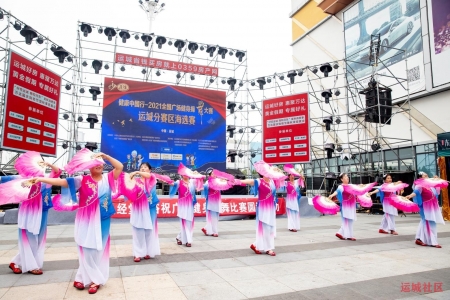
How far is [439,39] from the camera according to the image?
12711mm

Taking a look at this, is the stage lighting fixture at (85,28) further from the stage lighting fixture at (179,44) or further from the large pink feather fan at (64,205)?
the large pink feather fan at (64,205)

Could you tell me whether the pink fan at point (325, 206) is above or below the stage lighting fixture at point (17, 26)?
below

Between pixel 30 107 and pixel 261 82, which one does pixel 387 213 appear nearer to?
pixel 261 82

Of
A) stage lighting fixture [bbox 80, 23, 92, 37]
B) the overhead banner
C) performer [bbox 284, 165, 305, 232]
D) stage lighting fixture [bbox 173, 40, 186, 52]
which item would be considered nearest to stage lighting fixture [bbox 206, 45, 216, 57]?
stage lighting fixture [bbox 173, 40, 186, 52]

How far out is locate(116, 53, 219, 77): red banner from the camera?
1368cm

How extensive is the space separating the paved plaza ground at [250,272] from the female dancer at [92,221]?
6.7 inches

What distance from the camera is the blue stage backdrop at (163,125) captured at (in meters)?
12.9

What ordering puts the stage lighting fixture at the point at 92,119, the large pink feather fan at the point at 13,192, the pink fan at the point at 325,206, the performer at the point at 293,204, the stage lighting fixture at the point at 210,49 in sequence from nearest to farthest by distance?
1. the large pink feather fan at the point at 13,192
2. the pink fan at the point at 325,206
3. the performer at the point at 293,204
4. the stage lighting fixture at the point at 92,119
5. the stage lighting fixture at the point at 210,49

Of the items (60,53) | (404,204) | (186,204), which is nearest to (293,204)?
(404,204)

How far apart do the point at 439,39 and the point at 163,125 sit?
12.3 meters

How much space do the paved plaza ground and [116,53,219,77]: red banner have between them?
9.27 metres

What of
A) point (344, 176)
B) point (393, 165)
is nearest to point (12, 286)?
point (344, 176)

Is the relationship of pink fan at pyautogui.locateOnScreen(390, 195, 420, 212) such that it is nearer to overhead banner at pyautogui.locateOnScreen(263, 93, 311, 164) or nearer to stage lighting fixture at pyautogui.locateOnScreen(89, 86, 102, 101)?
overhead banner at pyautogui.locateOnScreen(263, 93, 311, 164)

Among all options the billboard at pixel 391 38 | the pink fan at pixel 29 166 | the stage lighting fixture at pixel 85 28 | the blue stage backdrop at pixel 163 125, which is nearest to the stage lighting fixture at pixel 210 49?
the blue stage backdrop at pixel 163 125
